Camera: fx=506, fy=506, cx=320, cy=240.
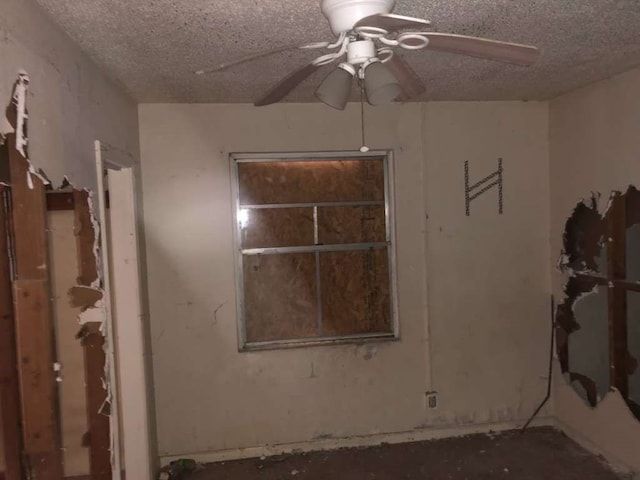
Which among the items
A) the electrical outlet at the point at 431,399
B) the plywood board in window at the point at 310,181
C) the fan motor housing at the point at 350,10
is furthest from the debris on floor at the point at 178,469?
the fan motor housing at the point at 350,10

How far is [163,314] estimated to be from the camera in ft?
11.3

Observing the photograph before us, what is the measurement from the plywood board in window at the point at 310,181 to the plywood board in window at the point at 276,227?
8 cm

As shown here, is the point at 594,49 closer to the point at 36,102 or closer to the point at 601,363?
the point at 601,363

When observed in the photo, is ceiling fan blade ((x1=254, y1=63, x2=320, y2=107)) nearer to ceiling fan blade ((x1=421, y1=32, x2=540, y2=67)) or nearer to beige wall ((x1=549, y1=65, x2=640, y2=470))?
ceiling fan blade ((x1=421, y1=32, x2=540, y2=67))

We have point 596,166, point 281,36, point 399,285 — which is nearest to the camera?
point 281,36

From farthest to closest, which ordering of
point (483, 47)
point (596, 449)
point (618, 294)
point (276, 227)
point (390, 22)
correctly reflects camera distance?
point (276, 227)
point (596, 449)
point (618, 294)
point (483, 47)
point (390, 22)

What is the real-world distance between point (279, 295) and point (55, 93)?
6.72 feet

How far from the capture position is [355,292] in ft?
12.0

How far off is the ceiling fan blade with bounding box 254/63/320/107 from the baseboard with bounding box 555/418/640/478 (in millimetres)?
3027

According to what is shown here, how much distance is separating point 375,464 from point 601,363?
5.46 feet

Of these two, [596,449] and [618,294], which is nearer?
[618,294]

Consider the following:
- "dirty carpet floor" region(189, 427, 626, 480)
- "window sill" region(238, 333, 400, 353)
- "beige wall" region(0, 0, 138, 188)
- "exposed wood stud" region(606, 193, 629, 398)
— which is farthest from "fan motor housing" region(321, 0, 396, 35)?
"dirty carpet floor" region(189, 427, 626, 480)

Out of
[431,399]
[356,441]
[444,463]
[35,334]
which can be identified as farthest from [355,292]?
[35,334]

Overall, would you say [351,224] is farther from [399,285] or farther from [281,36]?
[281,36]
